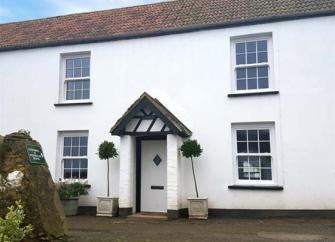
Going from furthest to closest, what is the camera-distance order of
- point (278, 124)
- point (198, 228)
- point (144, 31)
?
point (144, 31)
point (278, 124)
point (198, 228)

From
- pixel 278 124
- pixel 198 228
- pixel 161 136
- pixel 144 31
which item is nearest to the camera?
pixel 198 228

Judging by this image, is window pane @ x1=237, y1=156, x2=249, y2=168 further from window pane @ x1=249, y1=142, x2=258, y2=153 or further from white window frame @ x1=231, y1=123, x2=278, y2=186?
window pane @ x1=249, y1=142, x2=258, y2=153

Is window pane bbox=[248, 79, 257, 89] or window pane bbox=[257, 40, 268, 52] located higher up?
window pane bbox=[257, 40, 268, 52]

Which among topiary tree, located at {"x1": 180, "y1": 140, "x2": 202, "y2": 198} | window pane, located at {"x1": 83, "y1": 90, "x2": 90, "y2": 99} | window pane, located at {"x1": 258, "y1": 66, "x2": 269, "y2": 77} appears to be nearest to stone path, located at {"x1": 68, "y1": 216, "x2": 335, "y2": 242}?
topiary tree, located at {"x1": 180, "y1": 140, "x2": 202, "y2": 198}

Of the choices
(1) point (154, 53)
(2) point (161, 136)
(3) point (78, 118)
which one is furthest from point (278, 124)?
(3) point (78, 118)

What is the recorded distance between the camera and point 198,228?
1066 centimetres

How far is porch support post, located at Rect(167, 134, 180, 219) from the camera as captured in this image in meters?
12.7

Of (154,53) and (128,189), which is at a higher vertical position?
(154,53)

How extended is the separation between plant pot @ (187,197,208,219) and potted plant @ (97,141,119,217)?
267 centimetres

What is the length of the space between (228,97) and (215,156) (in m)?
2.04

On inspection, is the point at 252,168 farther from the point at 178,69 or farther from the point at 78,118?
the point at 78,118

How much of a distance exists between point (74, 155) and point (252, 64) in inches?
291

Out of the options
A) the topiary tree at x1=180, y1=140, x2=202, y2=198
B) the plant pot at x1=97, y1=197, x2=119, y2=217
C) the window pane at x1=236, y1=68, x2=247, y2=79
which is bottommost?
the plant pot at x1=97, y1=197, x2=119, y2=217

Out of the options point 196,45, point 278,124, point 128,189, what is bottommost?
point 128,189
